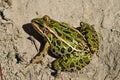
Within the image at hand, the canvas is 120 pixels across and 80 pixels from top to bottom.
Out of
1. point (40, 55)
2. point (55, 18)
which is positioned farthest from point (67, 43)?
point (55, 18)

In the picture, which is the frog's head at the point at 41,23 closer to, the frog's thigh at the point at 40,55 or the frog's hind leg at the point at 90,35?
the frog's thigh at the point at 40,55

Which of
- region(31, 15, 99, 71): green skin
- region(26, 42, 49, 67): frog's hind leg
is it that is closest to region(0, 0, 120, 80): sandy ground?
region(26, 42, 49, 67): frog's hind leg

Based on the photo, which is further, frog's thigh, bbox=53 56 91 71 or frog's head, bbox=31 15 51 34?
frog's head, bbox=31 15 51 34

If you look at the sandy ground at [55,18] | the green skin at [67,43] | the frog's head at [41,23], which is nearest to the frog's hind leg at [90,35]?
the green skin at [67,43]

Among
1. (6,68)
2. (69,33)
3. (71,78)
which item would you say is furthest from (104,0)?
(6,68)

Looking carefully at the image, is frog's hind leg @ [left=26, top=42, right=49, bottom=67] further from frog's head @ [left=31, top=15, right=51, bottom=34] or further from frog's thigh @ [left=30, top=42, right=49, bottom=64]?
frog's head @ [left=31, top=15, right=51, bottom=34]

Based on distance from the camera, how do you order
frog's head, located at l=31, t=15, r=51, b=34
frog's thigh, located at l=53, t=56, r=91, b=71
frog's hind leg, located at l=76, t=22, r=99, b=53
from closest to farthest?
1. frog's thigh, located at l=53, t=56, r=91, b=71
2. frog's hind leg, located at l=76, t=22, r=99, b=53
3. frog's head, located at l=31, t=15, r=51, b=34
